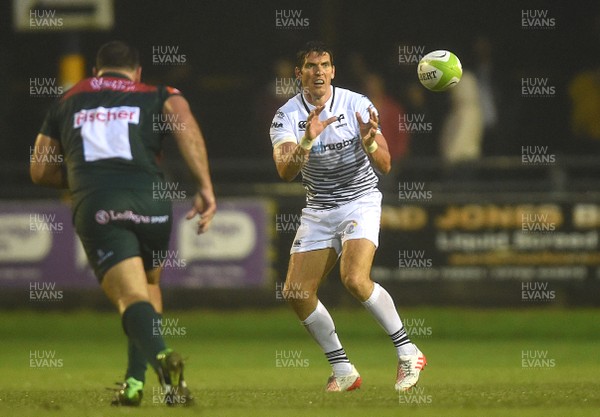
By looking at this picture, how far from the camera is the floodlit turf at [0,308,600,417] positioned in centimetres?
906

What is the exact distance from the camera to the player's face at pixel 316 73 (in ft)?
34.0

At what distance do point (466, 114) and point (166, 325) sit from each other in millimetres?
5060

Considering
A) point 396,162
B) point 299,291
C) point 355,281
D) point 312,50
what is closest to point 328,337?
point 299,291

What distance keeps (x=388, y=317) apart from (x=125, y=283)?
267cm

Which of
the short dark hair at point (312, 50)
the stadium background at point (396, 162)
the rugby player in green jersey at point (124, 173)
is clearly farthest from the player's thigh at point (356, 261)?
the stadium background at point (396, 162)

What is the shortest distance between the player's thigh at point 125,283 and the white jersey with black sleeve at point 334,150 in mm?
2190

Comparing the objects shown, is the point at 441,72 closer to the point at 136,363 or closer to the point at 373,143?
the point at 373,143

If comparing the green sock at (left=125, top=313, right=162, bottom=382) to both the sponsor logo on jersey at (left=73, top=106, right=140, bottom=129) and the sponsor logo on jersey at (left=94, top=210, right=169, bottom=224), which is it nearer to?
the sponsor logo on jersey at (left=94, top=210, right=169, bottom=224)

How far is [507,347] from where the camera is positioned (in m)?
14.6

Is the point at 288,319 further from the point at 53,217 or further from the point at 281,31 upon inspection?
the point at 281,31

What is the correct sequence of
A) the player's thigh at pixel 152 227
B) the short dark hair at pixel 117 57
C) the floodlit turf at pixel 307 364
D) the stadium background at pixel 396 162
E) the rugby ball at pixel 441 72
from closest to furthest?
the player's thigh at pixel 152 227
the short dark hair at pixel 117 57
the floodlit turf at pixel 307 364
the rugby ball at pixel 441 72
the stadium background at pixel 396 162

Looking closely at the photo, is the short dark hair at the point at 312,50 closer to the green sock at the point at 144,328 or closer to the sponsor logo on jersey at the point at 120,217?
the sponsor logo on jersey at the point at 120,217

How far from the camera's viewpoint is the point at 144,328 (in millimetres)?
8406

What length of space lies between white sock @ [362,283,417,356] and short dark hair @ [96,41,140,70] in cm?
272
